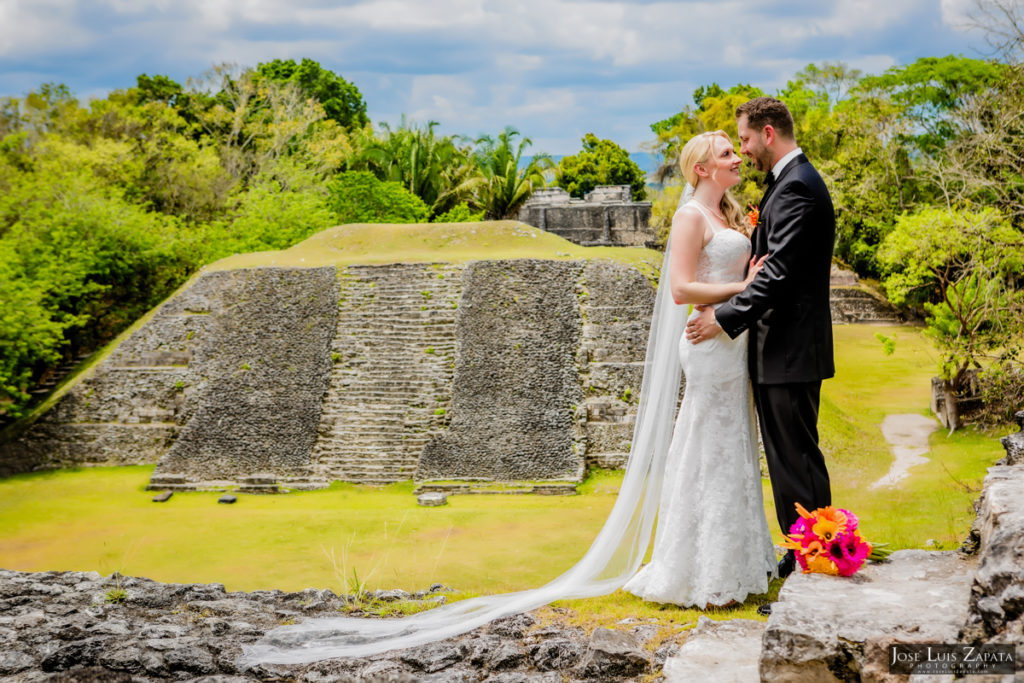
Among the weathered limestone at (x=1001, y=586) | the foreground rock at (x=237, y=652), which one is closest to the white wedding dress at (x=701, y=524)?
the foreground rock at (x=237, y=652)

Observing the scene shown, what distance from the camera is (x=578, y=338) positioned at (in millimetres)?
14453

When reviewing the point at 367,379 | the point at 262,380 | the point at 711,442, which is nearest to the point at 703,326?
the point at 711,442

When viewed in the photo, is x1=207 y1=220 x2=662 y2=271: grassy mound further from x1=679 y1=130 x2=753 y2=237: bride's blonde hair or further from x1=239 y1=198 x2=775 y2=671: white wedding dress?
x1=239 y1=198 x2=775 y2=671: white wedding dress

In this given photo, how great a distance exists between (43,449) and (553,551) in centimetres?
986

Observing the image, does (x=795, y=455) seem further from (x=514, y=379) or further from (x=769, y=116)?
(x=514, y=379)

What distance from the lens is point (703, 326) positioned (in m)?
4.05

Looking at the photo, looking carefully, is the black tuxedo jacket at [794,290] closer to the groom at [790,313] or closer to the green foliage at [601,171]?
the groom at [790,313]

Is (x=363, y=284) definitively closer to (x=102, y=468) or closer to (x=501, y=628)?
(x=102, y=468)

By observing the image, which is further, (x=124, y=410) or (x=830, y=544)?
(x=124, y=410)

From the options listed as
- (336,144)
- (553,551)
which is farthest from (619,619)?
(336,144)

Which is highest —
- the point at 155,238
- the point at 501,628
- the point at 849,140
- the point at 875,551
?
the point at 849,140

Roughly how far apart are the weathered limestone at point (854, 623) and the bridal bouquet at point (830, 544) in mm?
69

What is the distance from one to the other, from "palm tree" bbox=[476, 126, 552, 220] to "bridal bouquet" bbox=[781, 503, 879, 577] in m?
31.6

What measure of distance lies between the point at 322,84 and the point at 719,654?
42.3m
